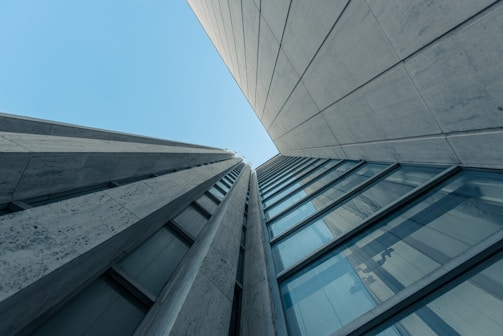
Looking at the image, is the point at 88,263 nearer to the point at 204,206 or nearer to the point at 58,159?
the point at 58,159

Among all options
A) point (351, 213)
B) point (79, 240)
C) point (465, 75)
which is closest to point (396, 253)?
point (351, 213)

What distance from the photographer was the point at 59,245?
10.6ft

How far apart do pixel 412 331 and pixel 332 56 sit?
618 centimetres

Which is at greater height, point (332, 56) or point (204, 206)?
point (332, 56)

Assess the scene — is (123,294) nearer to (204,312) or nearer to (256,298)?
(204,312)

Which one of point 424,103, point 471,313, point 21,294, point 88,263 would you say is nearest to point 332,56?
point 424,103

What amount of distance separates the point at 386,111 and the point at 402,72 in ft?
3.86

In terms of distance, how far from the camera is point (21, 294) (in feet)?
8.11

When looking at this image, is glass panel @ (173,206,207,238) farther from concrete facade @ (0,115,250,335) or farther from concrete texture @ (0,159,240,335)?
concrete texture @ (0,159,240,335)

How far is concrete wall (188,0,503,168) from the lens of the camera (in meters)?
3.44

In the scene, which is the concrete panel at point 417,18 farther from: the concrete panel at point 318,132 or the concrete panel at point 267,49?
the concrete panel at point 267,49

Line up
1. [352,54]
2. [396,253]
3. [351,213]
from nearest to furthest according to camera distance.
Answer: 1. [396,253]
2. [351,213]
3. [352,54]

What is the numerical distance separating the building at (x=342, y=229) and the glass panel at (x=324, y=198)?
197 millimetres

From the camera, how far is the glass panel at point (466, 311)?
226 cm
